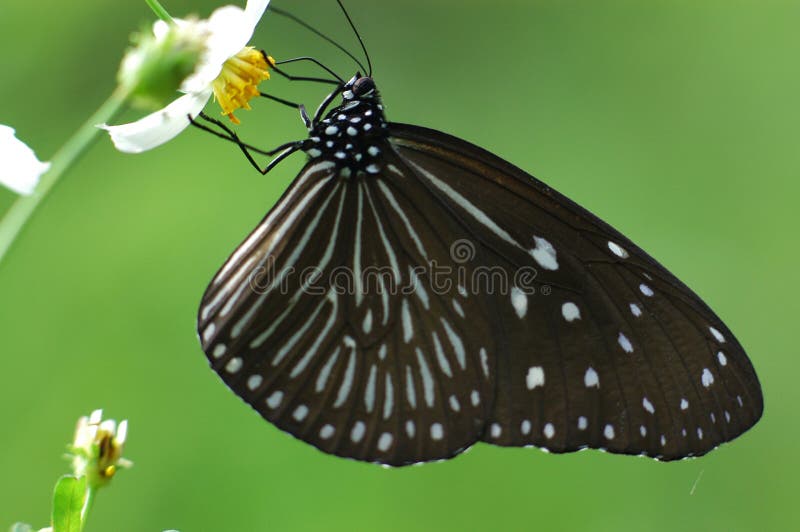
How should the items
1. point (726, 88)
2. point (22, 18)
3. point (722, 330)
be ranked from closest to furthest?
point (722, 330)
point (22, 18)
point (726, 88)

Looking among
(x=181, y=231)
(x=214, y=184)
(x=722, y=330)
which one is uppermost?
(x=214, y=184)

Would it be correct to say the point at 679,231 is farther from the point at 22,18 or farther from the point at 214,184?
the point at 22,18

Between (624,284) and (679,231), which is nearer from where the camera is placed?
(624,284)

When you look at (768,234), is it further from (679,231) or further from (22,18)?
(22,18)

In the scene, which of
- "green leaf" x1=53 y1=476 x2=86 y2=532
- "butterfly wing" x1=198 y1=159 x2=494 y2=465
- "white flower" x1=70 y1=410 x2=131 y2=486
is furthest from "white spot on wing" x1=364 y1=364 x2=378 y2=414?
"green leaf" x1=53 y1=476 x2=86 y2=532

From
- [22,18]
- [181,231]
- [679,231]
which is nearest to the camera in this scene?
[181,231]

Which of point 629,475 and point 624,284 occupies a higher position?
point 629,475

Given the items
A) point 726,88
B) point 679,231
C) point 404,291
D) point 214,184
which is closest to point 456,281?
point 404,291

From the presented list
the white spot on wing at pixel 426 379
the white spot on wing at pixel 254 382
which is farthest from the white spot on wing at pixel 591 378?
the white spot on wing at pixel 254 382

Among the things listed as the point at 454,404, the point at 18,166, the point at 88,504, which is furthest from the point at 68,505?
the point at 454,404
